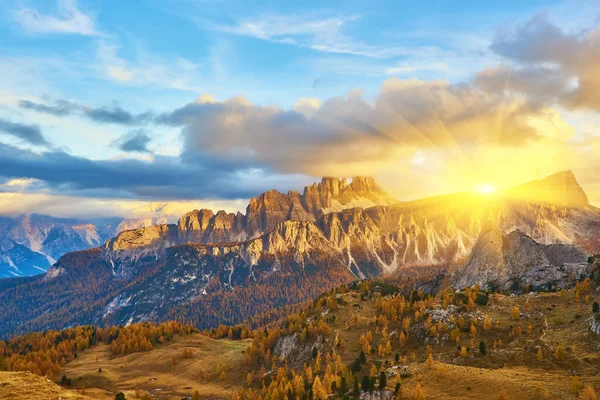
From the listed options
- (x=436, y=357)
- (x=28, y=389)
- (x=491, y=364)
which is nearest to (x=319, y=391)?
(x=436, y=357)

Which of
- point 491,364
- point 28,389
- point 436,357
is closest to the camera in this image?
point 28,389

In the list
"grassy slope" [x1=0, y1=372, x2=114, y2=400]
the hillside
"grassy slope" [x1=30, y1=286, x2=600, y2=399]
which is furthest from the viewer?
the hillside

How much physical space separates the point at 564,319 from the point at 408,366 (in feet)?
175

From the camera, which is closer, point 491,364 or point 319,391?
point 491,364

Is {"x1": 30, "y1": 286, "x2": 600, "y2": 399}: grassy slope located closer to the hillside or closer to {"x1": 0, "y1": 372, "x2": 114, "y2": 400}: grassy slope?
the hillside

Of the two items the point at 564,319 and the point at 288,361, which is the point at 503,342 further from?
the point at 288,361

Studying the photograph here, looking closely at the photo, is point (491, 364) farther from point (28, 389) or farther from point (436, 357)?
point (28, 389)

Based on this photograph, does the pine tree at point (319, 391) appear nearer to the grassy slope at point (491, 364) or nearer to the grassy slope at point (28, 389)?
the grassy slope at point (491, 364)

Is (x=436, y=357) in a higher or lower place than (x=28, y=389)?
lower

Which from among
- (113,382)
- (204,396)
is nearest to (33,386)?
(204,396)

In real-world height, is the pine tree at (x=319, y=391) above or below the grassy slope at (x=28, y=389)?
below

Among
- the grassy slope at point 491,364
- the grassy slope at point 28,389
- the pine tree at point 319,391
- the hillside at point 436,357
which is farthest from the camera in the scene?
the pine tree at point 319,391

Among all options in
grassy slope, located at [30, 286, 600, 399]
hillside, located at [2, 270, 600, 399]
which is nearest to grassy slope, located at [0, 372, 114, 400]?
hillside, located at [2, 270, 600, 399]

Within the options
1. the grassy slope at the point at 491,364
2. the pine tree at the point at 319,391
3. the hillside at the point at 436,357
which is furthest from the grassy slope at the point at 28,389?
the pine tree at the point at 319,391
